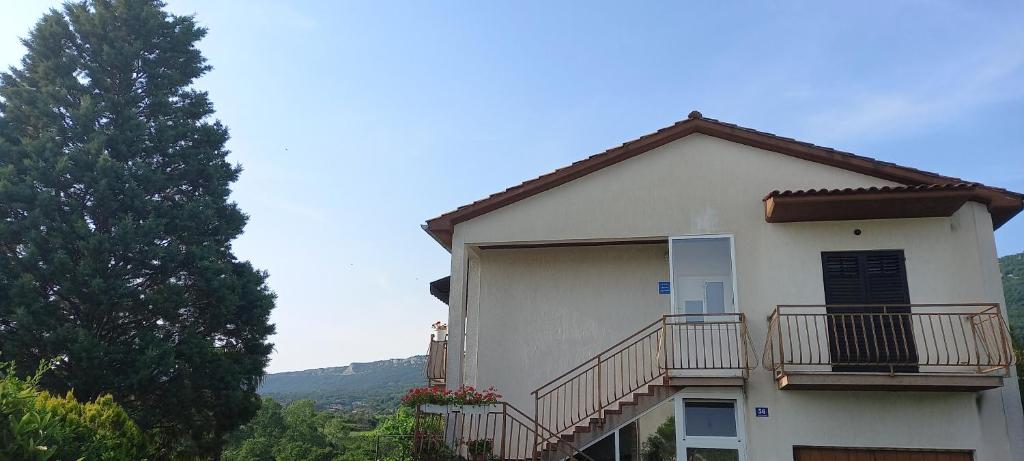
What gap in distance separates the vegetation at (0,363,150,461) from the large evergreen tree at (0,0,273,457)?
18.7ft

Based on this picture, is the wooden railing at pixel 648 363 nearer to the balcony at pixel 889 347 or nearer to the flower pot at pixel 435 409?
the balcony at pixel 889 347

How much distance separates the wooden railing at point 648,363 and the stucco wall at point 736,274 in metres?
0.34

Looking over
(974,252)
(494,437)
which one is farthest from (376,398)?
(974,252)

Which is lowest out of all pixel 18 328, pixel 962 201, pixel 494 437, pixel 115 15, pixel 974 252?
pixel 494 437

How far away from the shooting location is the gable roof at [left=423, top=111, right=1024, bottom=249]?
39.7 ft

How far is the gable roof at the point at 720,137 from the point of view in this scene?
12094mm

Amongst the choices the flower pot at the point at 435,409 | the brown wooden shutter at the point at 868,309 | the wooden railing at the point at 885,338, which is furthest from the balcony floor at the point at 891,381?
the flower pot at the point at 435,409

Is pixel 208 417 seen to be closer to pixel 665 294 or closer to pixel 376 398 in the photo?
pixel 665 294

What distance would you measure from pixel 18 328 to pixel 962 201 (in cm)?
1745

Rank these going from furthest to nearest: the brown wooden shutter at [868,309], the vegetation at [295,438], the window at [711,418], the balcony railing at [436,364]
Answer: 1. the vegetation at [295,438]
2. the balcony railing at [436,364]
3. the window at [711,418]
4. the brown wooden shutter at [868,309]

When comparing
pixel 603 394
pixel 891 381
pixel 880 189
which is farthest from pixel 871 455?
pixel 603 394

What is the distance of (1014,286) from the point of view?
34.9 m

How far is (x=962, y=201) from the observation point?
1138 cm

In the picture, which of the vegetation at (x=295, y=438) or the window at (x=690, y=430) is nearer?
the window at (x=690, y=430)
